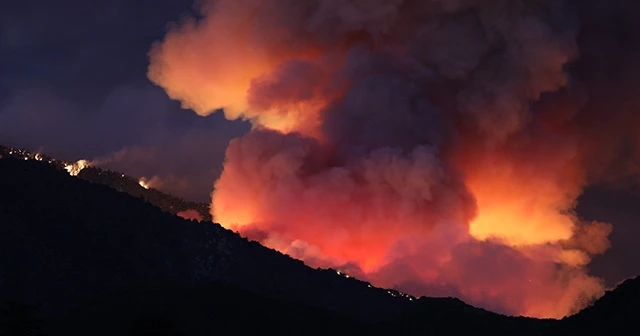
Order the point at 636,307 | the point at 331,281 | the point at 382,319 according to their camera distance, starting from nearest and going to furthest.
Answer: the point at 636,307, the point at 382,319, the point at 331,281

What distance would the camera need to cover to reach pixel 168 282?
123 meters

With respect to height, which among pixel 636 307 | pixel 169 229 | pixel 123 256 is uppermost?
pixel 169 229

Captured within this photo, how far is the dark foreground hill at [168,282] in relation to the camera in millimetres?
92062

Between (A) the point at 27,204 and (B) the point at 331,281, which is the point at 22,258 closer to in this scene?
(A) the point at 27,204

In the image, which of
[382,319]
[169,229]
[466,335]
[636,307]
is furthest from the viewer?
[169,229]

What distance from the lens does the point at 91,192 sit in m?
139

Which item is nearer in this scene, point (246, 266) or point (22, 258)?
point (22, 258)

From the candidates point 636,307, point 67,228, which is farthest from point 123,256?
point 636,307

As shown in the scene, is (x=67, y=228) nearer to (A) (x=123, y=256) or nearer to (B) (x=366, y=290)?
(A) (x=123, y=256)

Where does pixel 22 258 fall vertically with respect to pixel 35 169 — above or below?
below

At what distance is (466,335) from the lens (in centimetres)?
9444

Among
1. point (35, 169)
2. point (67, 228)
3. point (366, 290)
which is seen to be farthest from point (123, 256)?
point (366, 290)

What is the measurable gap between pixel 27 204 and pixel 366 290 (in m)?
54.1

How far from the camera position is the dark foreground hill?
9206cm
